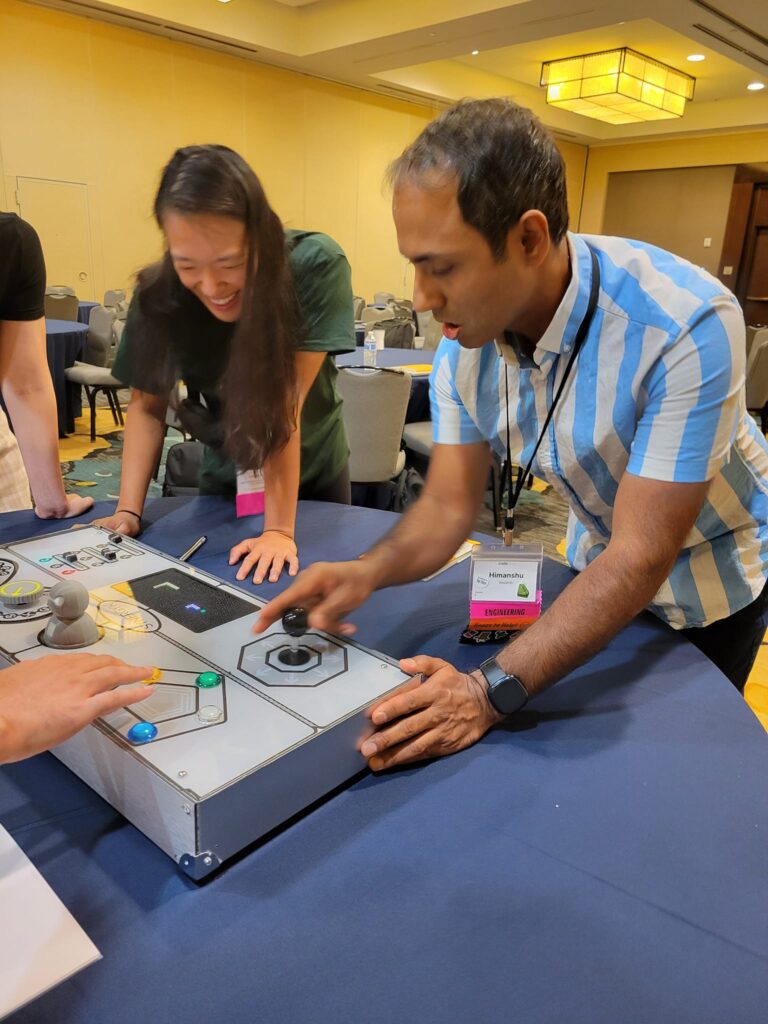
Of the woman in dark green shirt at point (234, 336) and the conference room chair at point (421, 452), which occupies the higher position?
the woman in dark green shirt at point (234, 336)

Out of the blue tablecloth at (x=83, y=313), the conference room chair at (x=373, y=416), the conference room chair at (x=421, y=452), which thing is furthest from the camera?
the blue tablecloth at (x=83, y=313)

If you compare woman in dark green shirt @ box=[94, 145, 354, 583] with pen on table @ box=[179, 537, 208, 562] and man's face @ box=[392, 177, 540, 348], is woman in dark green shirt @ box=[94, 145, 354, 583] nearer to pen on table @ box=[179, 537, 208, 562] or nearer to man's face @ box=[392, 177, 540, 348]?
pen on table @ box=[179, 537, 208, 562]

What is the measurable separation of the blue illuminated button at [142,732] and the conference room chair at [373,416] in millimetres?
2148

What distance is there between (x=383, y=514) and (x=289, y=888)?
1.02 meters

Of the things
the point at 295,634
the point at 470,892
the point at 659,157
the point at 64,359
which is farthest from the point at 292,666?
the point at 659,157

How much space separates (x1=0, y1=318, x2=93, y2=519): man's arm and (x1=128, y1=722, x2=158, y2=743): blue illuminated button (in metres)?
0.87

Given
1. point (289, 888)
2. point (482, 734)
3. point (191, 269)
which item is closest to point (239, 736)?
point (289, 888)

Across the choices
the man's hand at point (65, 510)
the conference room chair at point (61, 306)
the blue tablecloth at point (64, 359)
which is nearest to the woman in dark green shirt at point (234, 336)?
the man's hand at point (65, 510)

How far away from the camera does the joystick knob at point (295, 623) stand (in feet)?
2.85

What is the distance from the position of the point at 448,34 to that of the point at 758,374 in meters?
3.87

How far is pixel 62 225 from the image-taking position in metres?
6.96

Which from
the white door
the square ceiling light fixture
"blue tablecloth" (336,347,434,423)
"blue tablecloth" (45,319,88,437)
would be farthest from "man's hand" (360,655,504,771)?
the square ceiling light fixture

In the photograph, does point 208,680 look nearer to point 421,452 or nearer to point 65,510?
point 65,510

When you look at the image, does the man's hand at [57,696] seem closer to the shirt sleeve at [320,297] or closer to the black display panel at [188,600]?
the black display panel at [188,600]
